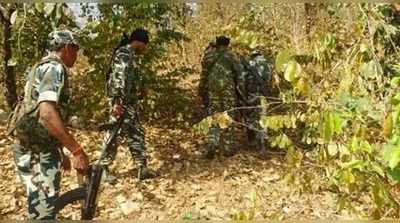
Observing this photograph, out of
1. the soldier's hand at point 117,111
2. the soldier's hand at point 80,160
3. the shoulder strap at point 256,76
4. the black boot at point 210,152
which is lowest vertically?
the black boot at point 210,152

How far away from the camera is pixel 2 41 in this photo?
7.73 metres

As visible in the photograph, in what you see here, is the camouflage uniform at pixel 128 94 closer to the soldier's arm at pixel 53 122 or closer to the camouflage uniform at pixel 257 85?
the camouflage uniform at pixel 257 85

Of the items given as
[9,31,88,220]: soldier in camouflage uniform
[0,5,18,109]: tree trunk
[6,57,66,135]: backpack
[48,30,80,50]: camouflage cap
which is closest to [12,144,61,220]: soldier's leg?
[9,31,88,220]: soldier in camouflage uniform

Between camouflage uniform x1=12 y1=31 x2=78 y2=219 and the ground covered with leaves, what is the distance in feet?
6.13

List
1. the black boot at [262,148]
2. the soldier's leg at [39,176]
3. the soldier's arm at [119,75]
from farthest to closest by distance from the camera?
the black boot at [262,148] < the soldier's arm at [119,75] < the soldier's leg at [39,176]

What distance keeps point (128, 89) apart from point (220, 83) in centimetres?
163

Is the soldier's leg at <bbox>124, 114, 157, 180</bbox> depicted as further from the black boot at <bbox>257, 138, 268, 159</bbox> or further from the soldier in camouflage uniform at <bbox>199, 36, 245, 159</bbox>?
the black boot at <bbox>257, 138, 268, 159</bbox>

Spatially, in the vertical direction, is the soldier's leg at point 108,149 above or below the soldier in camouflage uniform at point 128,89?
below

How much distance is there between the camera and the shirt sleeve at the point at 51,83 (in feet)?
11.4

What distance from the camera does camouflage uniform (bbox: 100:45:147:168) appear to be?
610 cm

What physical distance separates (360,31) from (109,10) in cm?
504

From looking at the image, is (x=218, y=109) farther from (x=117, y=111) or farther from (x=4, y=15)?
(x=4, y=15)

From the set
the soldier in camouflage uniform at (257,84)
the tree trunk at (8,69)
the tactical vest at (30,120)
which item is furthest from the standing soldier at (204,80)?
the tactical vest at (30,120)

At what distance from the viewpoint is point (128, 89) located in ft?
20.4
